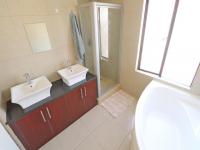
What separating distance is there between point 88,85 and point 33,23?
1.23 metres

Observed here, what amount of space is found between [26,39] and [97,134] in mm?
1750

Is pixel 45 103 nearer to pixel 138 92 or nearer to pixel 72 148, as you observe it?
pixel 72 148

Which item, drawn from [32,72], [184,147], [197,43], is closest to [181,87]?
[197,43]

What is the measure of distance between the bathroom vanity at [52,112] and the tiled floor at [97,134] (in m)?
0.12

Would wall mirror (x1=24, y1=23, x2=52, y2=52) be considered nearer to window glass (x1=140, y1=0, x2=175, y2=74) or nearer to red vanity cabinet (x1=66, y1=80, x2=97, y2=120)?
red vanity cabinet (x1=66, y1=80, x2=97, y2=120)

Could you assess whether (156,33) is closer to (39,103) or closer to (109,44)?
(109,44)

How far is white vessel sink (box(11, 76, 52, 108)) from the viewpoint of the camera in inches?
51.9

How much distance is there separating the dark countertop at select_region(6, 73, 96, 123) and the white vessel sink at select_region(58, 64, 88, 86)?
67 millimetres

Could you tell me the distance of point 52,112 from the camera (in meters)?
1.58

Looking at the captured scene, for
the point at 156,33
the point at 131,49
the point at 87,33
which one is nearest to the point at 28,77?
the point at 87,33

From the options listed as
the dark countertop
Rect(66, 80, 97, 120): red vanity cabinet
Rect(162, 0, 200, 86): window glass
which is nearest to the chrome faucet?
the dark countertop

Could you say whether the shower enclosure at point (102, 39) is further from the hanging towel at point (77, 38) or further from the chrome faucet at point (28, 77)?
the chrome faucet at point (28, 77)

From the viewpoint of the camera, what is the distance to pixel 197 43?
1623 mm

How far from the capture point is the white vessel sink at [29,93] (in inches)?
51.9
